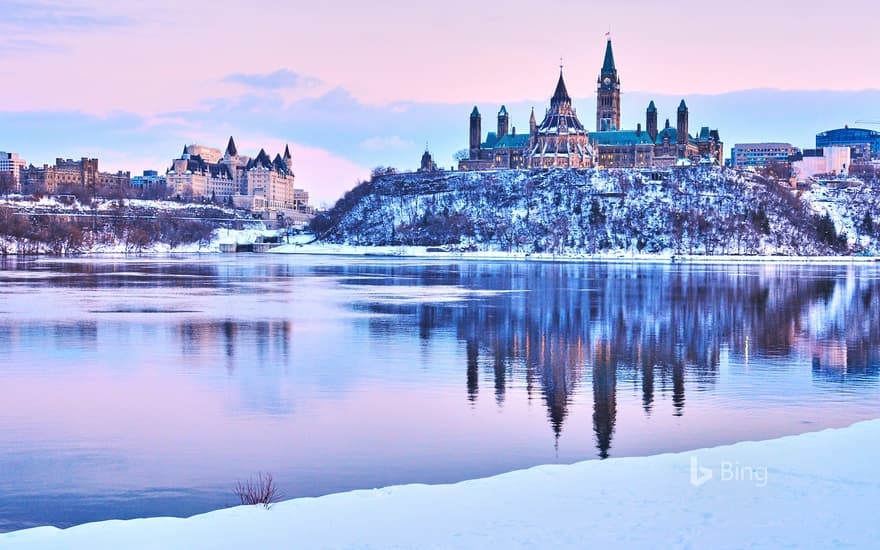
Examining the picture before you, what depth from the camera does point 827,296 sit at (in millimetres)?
51281

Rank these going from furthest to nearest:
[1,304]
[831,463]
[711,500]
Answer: [1,304] < [831,463] < [711,500]

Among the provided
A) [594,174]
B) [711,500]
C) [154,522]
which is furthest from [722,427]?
[594,174]

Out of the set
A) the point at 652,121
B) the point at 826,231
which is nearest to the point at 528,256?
the point at 826,231

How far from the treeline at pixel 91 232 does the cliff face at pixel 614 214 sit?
1215 inches

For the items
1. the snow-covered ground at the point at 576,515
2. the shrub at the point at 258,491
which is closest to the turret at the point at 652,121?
the snow-covered ground at the point at 576,515

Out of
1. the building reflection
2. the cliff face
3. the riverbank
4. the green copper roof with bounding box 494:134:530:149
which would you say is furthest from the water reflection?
the green copper roof with bounding box 494:134:530:149

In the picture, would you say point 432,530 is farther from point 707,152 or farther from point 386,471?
point 707,152

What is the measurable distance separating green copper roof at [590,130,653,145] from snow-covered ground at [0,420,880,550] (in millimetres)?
180340

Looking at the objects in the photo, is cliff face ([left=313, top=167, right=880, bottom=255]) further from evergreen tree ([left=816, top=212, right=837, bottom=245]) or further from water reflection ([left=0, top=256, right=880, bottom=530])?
water reflection ([left=0, top=256, right=880, bottom=530])

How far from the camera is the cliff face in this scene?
143 meters

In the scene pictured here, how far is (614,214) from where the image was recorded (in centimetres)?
15300

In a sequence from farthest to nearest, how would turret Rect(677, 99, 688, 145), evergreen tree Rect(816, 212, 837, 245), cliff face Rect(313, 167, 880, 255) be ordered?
turret Rect(677, 99, 688, 145) → evergreen tree Rect(816, 212, 837, 245) → cliff face Rect(313, 167, 880, 255)

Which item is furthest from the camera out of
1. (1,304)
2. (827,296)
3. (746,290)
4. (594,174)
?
(594,174)

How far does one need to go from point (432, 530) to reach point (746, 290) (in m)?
49.4
